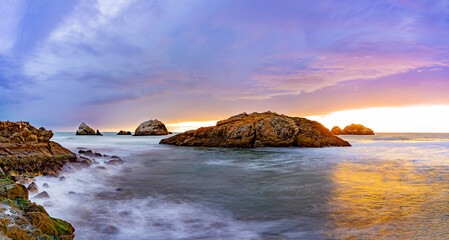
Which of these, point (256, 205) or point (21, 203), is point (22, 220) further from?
point (256, 205)

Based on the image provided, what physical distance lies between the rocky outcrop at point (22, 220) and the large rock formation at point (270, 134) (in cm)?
1327

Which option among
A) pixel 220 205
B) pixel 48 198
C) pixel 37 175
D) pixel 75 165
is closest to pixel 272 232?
pixel 220 205

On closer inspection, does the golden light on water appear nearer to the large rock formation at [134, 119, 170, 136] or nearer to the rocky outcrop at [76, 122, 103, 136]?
the large rock formation at [134, 119, 170, 136]

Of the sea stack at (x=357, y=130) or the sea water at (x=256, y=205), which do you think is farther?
the sea stack at (x=357, y=130)

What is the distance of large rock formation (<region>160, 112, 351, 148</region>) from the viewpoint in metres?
15.4

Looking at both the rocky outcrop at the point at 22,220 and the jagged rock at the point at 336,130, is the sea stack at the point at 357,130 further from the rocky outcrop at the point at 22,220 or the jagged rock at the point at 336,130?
the rocky outcrop at the point at 22,220

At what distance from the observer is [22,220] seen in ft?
6.90

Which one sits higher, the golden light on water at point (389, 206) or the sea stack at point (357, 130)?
the sea stack at point (357, 130)

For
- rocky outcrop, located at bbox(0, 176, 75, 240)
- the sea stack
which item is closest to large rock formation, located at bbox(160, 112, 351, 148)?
rocky outcrop, located at bbox(0, 176, 75, 240)

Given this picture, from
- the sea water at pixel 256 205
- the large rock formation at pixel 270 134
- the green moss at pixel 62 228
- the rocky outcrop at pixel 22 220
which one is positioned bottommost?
the sea water at pixel 256 205

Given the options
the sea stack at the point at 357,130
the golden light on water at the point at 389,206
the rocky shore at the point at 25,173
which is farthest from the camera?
the sea stack at the point at 357,130

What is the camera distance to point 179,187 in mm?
5613

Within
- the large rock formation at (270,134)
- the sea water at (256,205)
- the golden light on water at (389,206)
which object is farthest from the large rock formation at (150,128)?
the golden light on water at (389,206)

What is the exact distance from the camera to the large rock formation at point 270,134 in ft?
50.6
